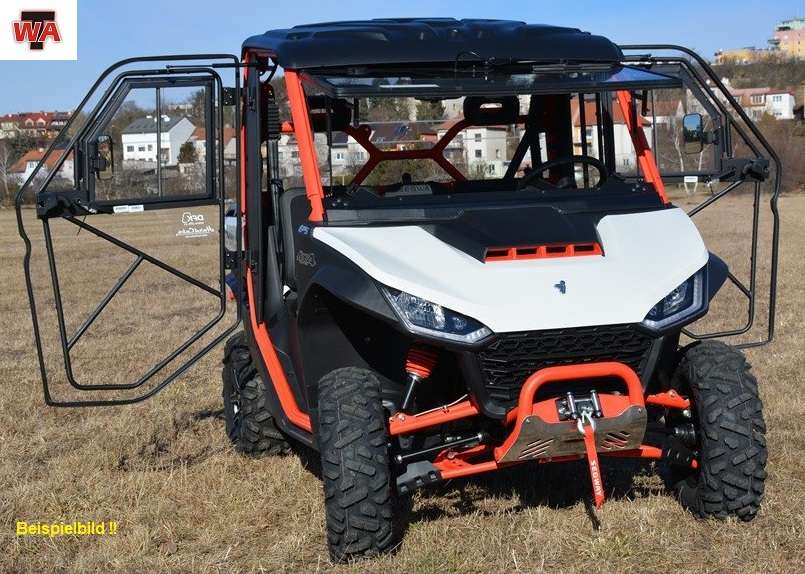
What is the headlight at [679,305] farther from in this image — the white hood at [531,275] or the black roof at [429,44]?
the black roof at [429,44]

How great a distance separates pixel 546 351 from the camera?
4320 millimetres

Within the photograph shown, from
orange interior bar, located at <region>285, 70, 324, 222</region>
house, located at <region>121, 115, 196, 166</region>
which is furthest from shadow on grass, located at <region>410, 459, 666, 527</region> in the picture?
house, located at <region>121, 115, 196, 166</region>

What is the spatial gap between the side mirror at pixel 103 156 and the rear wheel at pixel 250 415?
140cm

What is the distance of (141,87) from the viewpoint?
5348 mm

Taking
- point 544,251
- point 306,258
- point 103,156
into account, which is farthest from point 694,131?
point 103,156

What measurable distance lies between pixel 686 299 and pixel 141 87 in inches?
106

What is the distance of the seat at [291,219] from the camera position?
17.9 feet

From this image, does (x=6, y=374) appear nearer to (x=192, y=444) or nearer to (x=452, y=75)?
(x=192, y=444)

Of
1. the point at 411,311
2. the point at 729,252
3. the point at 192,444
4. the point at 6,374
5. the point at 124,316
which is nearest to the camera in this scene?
the point at 411,311

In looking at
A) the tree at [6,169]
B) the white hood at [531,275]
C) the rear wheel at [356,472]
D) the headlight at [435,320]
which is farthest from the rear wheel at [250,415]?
the tree at [6,169]

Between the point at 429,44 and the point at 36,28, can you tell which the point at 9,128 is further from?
the point at 429,44

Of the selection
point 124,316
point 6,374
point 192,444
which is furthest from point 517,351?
point 124,316

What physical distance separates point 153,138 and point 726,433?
10.2 feet

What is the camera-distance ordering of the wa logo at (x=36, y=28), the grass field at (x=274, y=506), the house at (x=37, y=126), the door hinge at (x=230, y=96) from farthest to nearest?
the wa logo at (x=36, y=28)
the house at (x=37, y=126)
the door hinge at (x=230, y=96)
the grass field at (x=274, y=506)
